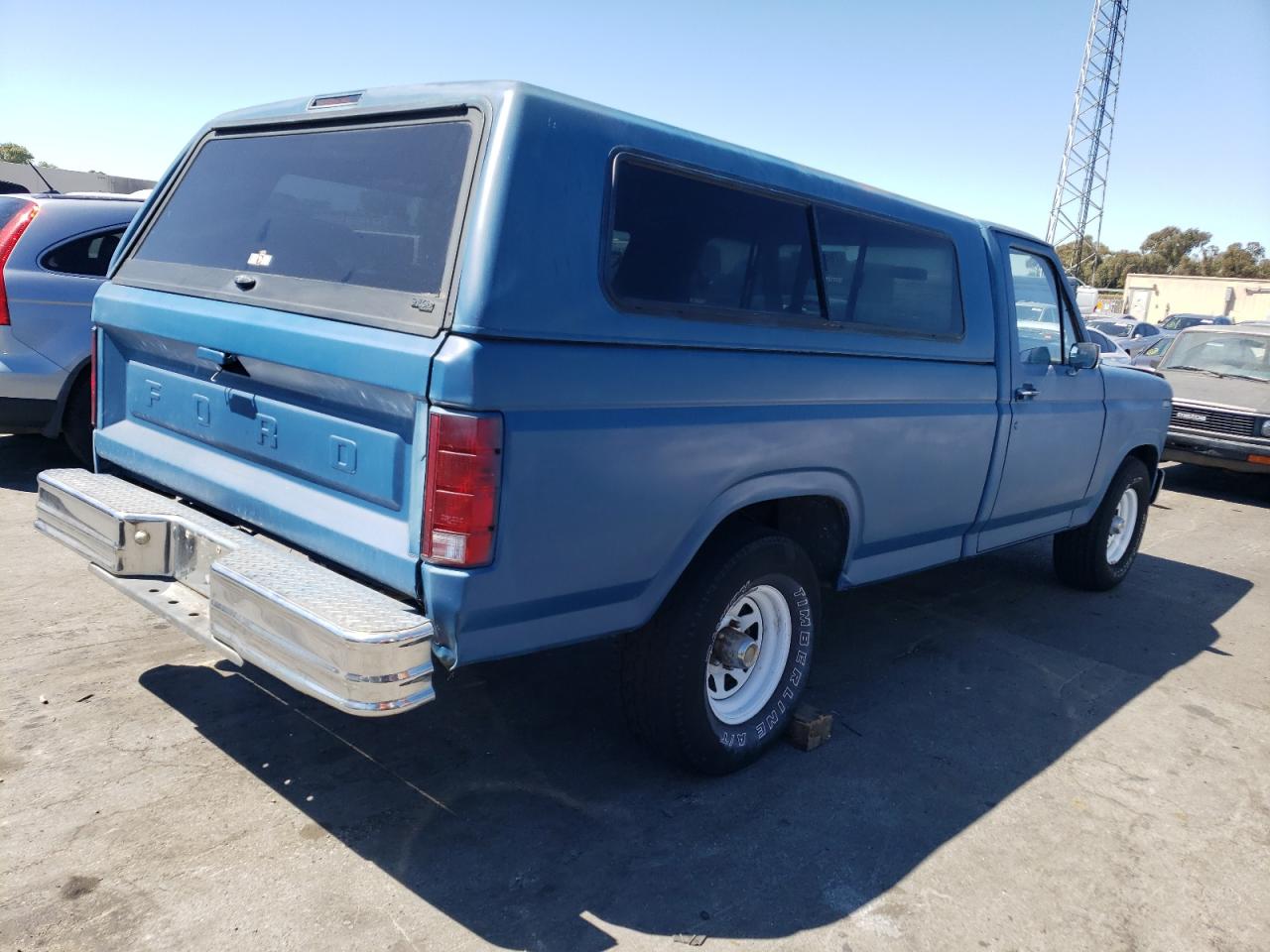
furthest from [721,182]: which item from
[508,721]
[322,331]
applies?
[508,721]

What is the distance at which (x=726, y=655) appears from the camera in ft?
11.0

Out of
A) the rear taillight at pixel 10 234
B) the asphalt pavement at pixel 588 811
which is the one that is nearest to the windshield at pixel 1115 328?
the asphalt pavement at pixel 588 811

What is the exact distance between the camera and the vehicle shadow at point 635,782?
276cm

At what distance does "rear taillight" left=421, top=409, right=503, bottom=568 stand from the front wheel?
888mm

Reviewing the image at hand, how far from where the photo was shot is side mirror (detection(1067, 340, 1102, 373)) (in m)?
4.98

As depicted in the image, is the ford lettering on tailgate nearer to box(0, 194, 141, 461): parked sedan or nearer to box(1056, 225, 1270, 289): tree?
box(0, 194, 141, 461): parked sedan

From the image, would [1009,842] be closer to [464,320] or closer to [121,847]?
[464,320]

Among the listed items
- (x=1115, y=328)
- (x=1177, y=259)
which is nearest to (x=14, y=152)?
(x=1115, y=328)

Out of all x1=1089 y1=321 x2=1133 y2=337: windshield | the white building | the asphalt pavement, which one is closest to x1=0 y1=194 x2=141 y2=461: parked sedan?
the asphalt pavement

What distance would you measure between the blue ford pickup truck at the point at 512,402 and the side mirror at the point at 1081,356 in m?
1.13

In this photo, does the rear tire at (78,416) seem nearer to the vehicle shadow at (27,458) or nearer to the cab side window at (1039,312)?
the vehicle shadow at (27,458)

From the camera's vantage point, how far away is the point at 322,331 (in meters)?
2.72

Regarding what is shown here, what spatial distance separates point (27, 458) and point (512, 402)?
6236 mm

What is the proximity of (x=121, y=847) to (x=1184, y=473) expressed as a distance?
11.9m
